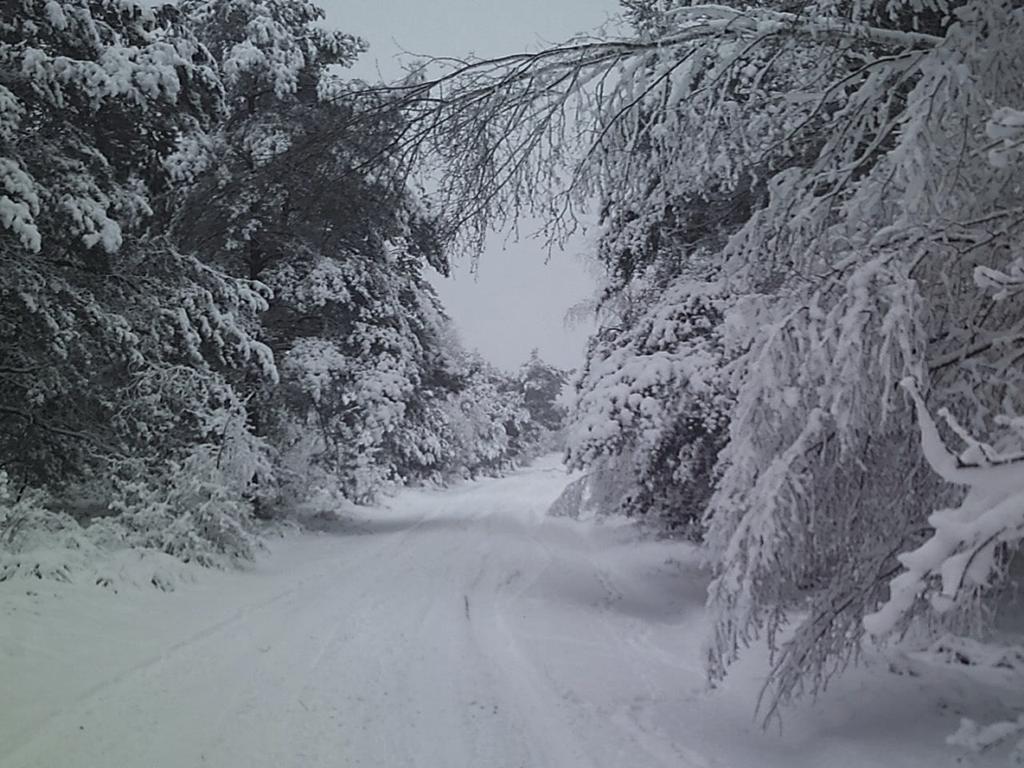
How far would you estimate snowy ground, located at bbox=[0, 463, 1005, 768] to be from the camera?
3.82 m

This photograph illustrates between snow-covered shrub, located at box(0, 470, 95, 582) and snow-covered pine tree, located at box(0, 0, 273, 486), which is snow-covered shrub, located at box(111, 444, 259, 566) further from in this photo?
snow-covered shrub, located at box(0, 470, 95, 582)

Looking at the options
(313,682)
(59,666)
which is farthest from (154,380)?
(313,682)

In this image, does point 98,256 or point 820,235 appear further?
point 98,256

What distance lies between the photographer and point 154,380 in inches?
351

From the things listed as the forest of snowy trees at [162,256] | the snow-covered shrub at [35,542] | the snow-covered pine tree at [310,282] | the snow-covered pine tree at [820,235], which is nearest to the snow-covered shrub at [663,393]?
the forest of snowy trees at [162,256]

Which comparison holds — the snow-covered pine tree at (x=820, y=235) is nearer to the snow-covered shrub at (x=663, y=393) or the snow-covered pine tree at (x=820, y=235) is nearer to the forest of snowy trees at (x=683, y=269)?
the forest of snowy trees at (x=683, y=269)

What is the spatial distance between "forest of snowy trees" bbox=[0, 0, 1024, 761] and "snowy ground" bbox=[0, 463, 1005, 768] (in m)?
0.57

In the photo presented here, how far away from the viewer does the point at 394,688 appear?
15.9 feet

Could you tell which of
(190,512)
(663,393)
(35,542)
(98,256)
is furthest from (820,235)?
(190,512)

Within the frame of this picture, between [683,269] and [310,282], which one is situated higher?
[310,282]

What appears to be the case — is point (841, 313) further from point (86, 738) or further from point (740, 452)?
point (86, 738)

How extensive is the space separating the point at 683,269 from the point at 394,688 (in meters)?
5.23

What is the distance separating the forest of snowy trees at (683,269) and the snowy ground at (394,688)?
570 millimetres

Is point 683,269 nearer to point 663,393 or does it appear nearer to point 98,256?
point 663,393
